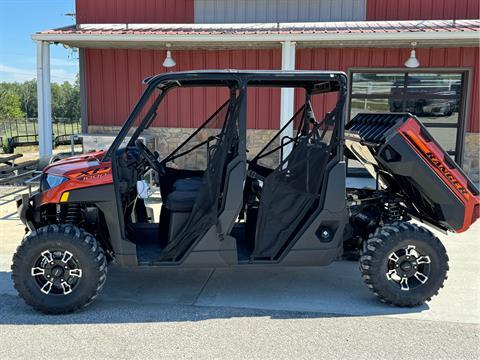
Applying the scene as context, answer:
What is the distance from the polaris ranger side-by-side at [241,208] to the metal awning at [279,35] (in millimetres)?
4716

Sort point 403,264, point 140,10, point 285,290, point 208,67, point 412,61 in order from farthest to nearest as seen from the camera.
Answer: point 140,10
point 208,67
point 412,61
point 285,290
point 403,264

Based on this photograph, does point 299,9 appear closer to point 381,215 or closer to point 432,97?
point 432,97

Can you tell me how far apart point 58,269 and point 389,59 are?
27.5 ft

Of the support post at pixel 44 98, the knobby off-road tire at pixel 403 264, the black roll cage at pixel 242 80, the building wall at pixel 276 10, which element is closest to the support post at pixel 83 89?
the support post at pixel 44 98

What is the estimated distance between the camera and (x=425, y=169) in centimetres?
375

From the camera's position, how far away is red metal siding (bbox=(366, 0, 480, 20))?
1008cm

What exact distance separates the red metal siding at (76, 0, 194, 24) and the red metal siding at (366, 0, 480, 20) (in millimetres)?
4178

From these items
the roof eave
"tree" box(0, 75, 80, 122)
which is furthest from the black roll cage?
"tree" box(0, 75, 80, 122)

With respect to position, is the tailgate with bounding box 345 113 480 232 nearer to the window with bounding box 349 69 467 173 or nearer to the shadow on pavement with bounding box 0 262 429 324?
the shadow on pavement with bounding box 0 262 429 324

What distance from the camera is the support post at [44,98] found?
9.21 meters

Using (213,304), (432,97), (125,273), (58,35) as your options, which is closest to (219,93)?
(58,35)

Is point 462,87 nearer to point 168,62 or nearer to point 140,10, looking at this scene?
point 168,62

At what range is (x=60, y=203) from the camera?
380cm

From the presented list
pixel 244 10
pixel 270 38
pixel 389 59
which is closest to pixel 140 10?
pixel 244 10
